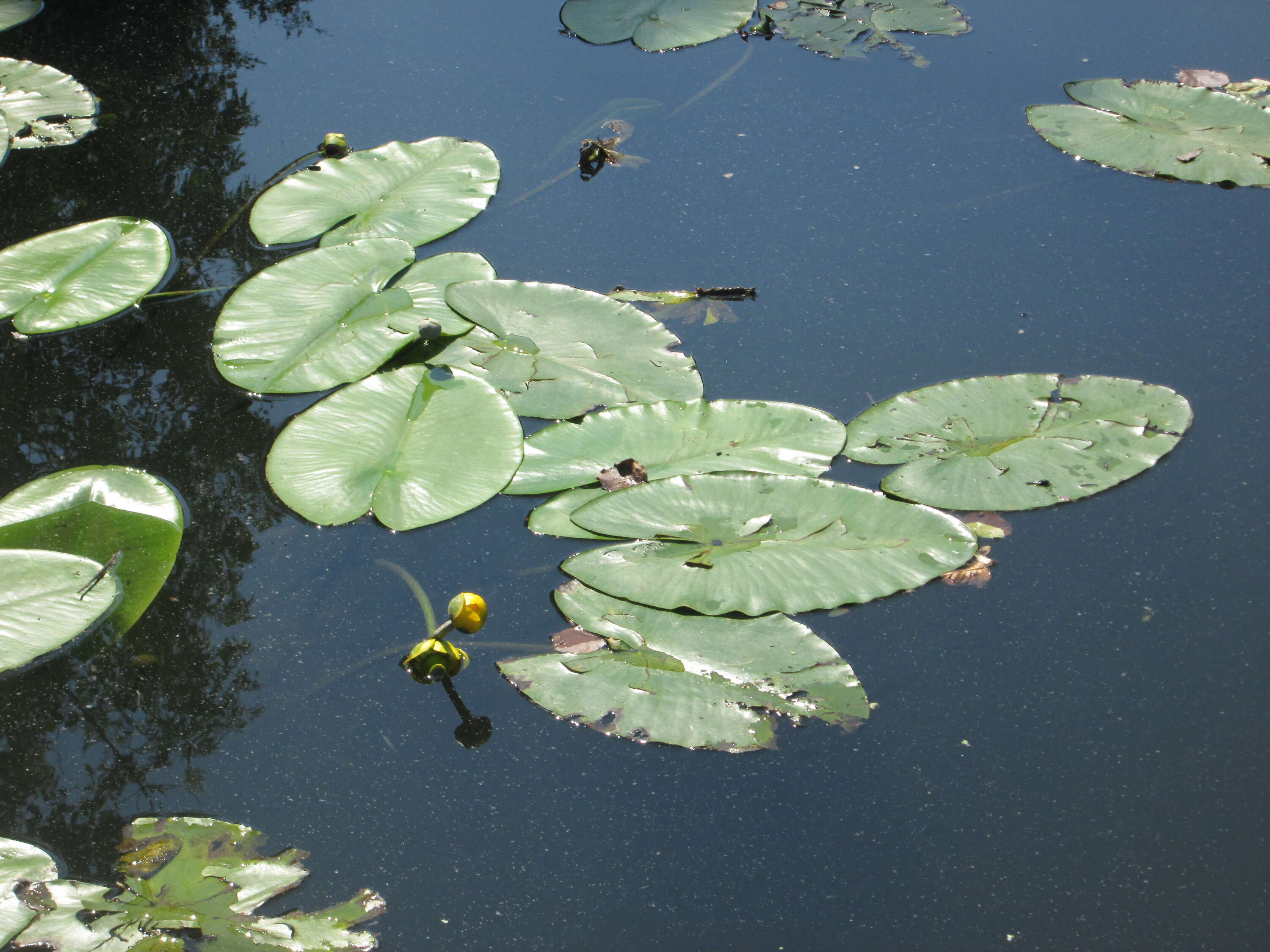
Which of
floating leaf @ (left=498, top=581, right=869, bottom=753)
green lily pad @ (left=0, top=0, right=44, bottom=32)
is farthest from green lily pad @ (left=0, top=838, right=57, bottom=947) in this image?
green lily pad @ (left=0, top=0, right=44, bottom=32)

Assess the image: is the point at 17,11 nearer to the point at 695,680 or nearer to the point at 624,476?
the point at 624,476

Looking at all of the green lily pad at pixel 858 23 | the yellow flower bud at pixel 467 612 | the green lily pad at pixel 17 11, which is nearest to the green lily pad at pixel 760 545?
the yellow flower bud at pixel 467 612

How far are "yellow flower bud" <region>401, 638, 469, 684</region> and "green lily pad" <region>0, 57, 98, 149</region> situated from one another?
2033 millimetres

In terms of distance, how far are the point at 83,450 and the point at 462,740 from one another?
979 millimetres

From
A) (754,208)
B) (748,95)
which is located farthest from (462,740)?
(748,95)

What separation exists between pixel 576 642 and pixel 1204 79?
2391 mm

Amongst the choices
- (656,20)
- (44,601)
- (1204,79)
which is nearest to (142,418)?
(44,601)

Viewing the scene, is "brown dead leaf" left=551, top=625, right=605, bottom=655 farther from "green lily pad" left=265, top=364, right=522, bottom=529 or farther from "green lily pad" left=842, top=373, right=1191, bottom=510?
"green lily pad" left=842, top=373, right=1191, bottom=510

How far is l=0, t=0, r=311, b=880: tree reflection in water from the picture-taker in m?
1.36

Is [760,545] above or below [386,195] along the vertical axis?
below

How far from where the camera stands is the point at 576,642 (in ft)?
4.78

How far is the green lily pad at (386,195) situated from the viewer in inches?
86.4

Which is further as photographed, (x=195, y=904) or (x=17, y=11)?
(x=17, y=11)

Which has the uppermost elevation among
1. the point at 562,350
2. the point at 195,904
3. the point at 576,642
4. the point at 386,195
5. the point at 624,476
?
the point at 386,195
